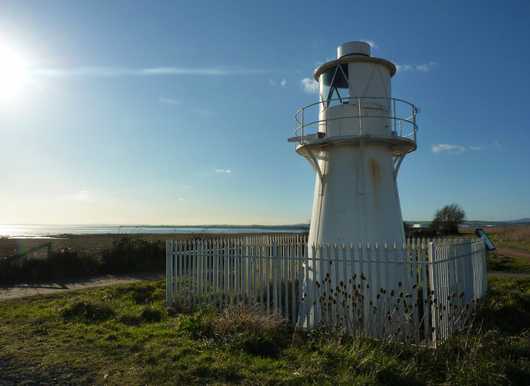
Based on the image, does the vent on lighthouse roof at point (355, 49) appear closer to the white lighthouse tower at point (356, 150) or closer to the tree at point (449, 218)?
the white lighthouse tower at point (356, 150)

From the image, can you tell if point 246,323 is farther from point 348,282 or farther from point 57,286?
point 57,286

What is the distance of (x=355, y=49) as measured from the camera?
10336mm

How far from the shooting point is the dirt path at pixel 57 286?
1269 cm

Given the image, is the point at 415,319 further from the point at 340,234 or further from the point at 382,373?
the point at 340,234

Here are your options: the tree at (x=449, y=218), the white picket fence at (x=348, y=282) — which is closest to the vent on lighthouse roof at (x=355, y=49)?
the white picket fence at (x=348, y=282)

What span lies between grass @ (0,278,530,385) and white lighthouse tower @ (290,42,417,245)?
301 centimetres

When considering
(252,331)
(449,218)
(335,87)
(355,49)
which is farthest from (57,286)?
(449,218)

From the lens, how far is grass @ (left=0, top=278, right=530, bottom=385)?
5.23 metres

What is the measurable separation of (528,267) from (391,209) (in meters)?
13.4

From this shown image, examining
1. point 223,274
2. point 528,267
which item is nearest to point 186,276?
point 223,274

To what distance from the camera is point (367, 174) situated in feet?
32.3

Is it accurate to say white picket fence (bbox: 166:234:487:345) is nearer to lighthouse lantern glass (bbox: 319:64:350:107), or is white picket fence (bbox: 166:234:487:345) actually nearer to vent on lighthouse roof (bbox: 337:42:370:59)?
lighthouse lantern glass (bbox: 319:64:350:107)

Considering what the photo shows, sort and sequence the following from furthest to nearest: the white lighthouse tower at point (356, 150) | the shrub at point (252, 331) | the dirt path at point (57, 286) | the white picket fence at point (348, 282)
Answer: the dirt path at point (57, 286)
the white lighthouse tower at point (356, 150)
the white picket fence at point (348, 282)
the shrub at point (252, 331)

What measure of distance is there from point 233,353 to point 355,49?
7953 mm
